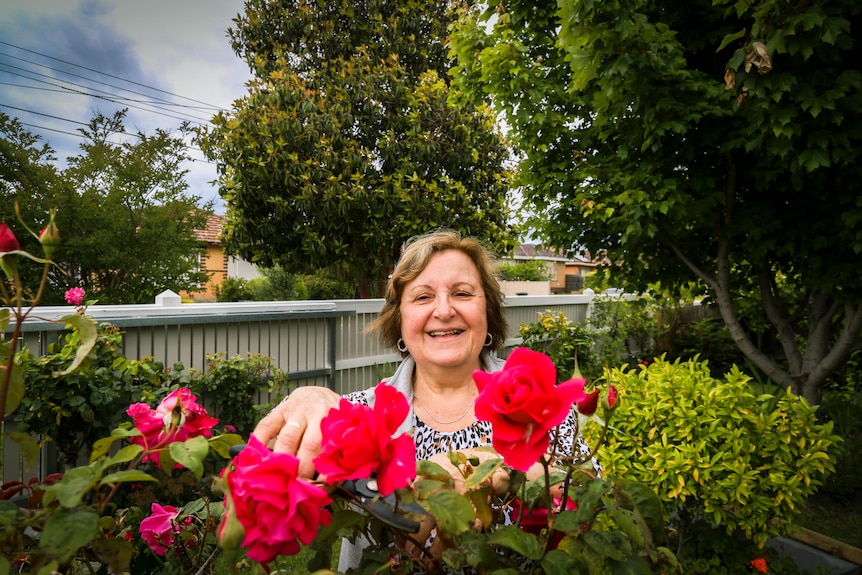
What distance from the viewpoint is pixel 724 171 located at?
3.89 metres

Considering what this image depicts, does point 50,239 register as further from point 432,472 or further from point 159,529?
point 159,529

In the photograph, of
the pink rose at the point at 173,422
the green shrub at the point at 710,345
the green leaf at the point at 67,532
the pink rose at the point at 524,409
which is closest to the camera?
the green leaf at the point at 67,532

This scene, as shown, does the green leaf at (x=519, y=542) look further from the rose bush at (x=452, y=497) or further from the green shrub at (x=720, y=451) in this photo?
the green shrub at (x=720, y=451)

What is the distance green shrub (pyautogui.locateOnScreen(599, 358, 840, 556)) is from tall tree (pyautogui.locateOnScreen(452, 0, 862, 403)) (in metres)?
1.19

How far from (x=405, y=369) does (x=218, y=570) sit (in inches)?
83.5

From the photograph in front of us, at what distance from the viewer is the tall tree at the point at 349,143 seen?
8219 millimetres

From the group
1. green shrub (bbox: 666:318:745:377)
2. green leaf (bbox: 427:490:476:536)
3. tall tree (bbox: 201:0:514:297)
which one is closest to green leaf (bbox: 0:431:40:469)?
green leaf (bbox: 427:490:476:536)

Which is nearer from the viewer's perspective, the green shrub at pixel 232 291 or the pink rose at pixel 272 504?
the pink rose at pixel 272 504

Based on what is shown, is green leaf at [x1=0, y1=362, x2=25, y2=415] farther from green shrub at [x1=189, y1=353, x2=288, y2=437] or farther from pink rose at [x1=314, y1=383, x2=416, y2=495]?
green shrub at [x1=189, y1=353, x2=288, y2=437]

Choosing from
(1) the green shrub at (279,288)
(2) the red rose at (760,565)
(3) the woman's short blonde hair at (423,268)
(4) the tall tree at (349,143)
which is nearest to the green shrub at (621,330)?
(4) the tall tree at (349,143)

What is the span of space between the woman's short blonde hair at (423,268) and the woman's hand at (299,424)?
2.52 feet

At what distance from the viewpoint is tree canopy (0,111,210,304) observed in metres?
9.34

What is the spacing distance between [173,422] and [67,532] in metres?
0.18

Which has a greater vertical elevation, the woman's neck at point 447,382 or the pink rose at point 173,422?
the pink rose at point 173,422
